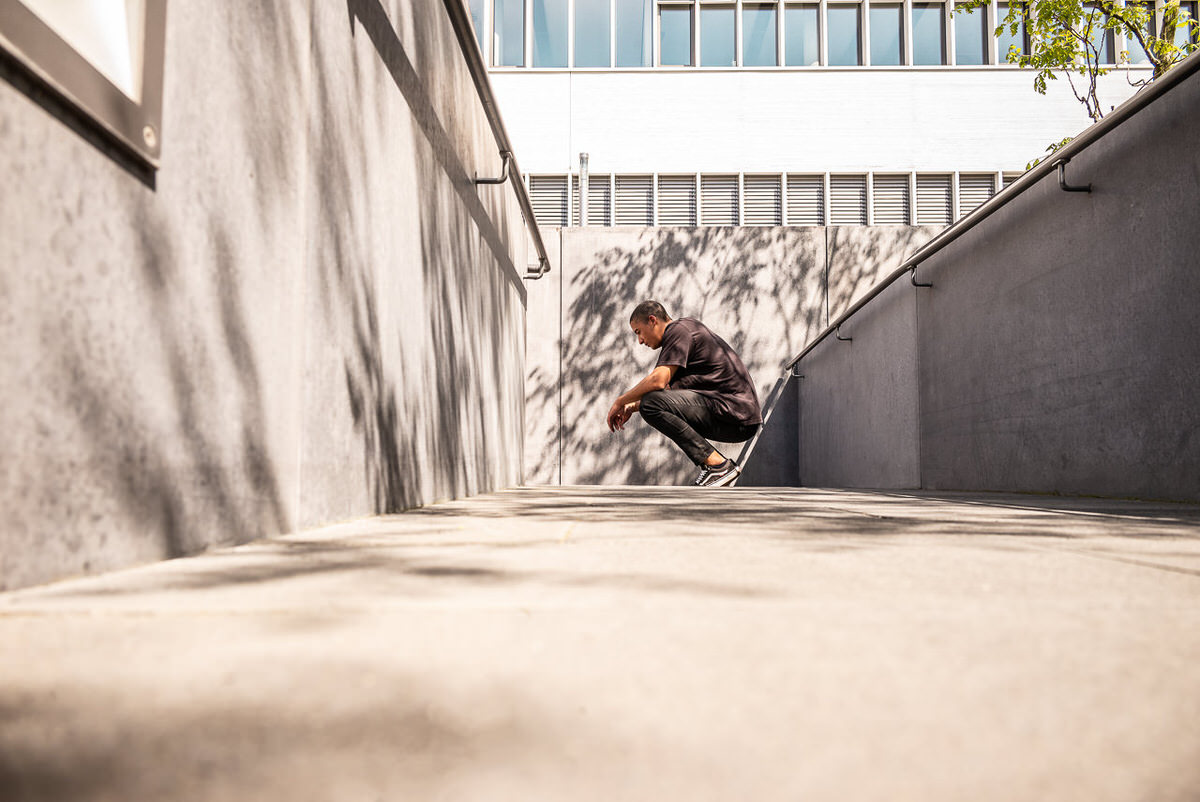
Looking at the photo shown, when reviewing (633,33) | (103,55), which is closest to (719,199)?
(633,33)

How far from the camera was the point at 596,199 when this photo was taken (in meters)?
14.8

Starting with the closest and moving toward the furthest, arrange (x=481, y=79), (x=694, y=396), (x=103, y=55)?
(x=103, y=55) → (x=481, y=79) → (x=694, y=396)

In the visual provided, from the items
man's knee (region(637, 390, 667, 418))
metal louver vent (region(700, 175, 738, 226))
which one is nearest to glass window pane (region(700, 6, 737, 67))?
metal louver vent (region(700, 175, 738, 226))

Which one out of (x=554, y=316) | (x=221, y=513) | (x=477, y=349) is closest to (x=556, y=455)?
(x=554, y=316)

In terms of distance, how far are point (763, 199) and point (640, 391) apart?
9.85 m

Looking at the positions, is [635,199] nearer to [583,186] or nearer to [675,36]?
[583,186]

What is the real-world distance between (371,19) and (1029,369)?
3.59m

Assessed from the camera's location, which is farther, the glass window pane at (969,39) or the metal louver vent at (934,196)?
the glass window pane at (969,39)

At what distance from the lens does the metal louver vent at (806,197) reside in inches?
591

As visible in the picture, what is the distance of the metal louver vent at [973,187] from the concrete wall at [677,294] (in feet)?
22.3

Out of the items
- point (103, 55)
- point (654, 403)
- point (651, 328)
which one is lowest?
point (654, 403)

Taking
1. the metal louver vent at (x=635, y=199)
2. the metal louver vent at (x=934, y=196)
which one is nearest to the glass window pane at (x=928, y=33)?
the metal louver vent at (x=934, y=196)

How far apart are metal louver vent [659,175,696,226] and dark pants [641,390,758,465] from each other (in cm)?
900

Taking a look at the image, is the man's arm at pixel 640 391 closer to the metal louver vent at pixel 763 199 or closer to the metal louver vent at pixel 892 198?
the metal louver vent at pixel 763 199
